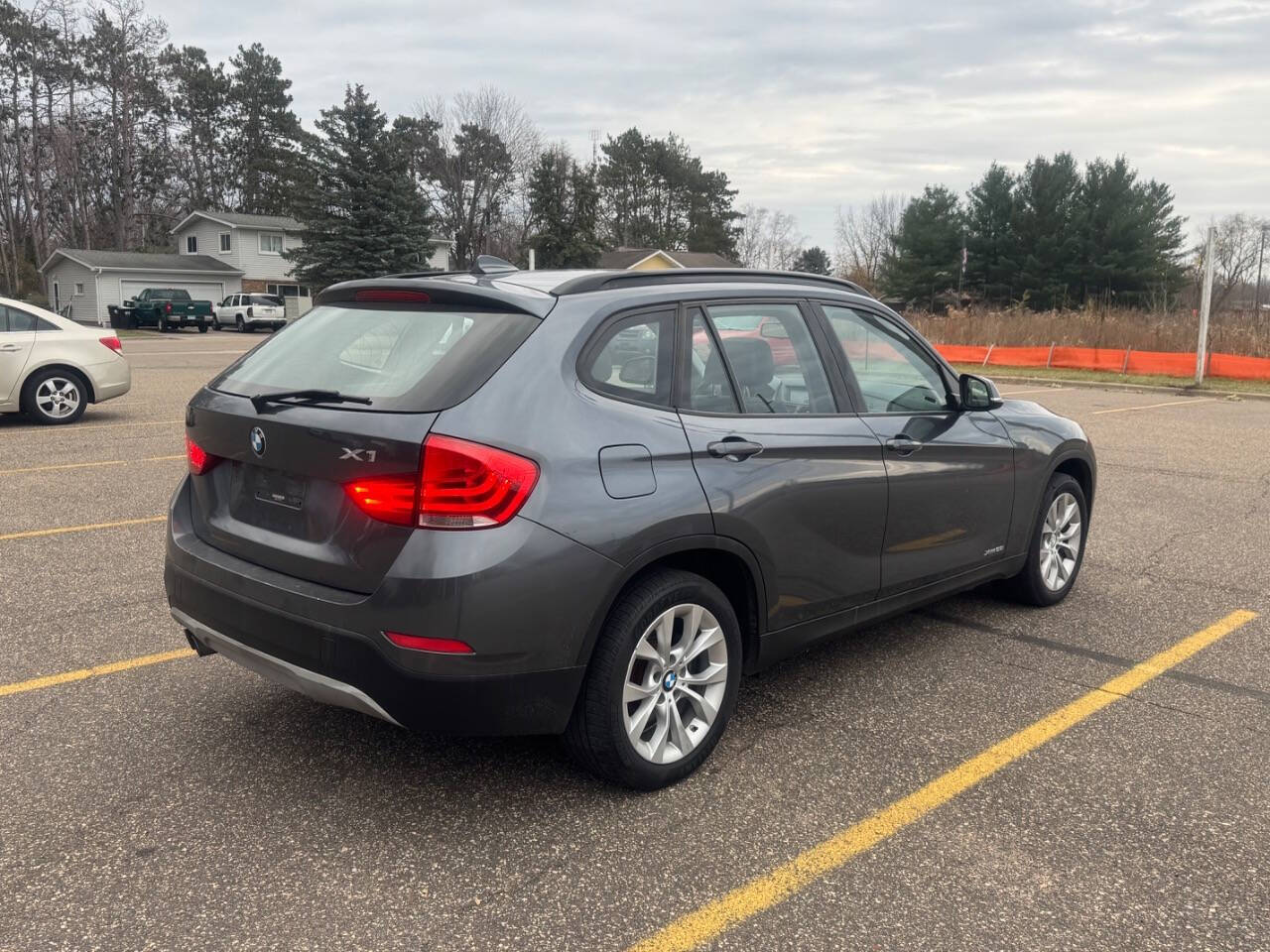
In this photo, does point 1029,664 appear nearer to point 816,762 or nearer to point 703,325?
point 816,762

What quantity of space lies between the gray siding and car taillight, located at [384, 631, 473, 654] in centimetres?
5799

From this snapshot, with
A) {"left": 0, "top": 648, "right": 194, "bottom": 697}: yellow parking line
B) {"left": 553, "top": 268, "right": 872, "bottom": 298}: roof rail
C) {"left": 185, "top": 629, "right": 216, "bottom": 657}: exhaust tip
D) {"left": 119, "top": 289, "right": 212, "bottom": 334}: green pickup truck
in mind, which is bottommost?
{"left": 0, "top": 648, "right": 194, "bottom": 697}: yellow parking line

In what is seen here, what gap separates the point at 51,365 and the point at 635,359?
10589mm

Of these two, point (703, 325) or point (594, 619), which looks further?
point (703, 325)

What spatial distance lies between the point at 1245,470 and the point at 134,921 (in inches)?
429

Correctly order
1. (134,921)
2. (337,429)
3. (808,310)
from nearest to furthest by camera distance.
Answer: (134,921), (337,429), (808,310)

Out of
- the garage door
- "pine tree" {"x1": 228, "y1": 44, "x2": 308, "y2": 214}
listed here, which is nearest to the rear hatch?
the garage door

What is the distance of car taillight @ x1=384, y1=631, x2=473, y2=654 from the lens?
2.84m

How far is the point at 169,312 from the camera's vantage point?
149 feet

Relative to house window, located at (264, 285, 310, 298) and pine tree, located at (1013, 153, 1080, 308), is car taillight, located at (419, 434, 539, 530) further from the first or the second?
house window, located at (264, 285, 310, 298)

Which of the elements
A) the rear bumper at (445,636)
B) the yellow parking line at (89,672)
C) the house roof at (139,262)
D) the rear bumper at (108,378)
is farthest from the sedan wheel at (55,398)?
the house roof at (139,262)

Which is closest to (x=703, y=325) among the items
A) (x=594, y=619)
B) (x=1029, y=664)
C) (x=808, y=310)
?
(x=808, y=310)

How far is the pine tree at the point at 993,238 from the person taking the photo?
178 feet

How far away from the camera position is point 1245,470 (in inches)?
412
